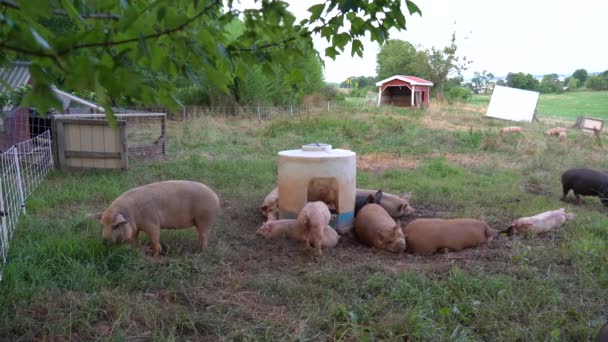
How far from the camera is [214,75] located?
2.07 m

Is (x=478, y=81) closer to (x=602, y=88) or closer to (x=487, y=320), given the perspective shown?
(x=602, y=88)

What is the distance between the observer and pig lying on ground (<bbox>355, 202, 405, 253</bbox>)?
5.80 metres

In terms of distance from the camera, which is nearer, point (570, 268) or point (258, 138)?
point (570, 268)

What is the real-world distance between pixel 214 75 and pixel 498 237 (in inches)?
202

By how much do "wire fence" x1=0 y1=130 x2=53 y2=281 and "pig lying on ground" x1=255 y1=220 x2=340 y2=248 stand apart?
2.67 m

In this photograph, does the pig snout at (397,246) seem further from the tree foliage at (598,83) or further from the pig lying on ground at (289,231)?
the tree foliage at (598,83)

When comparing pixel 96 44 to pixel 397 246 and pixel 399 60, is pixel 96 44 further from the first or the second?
pixel 399 60

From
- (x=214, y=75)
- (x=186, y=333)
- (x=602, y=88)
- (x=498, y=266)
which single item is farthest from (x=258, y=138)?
(x=602, y=88)

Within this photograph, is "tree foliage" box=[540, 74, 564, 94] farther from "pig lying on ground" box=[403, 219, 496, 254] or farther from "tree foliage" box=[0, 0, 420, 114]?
"tree foliage" box=[0, 0, 420, 114]

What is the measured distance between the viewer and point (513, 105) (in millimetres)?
26984

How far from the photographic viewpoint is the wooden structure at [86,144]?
9.49 meters

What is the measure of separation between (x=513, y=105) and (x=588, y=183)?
20.6 meters

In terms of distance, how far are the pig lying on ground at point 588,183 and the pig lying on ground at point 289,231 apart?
4380 millimetres

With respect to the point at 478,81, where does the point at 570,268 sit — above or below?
below
